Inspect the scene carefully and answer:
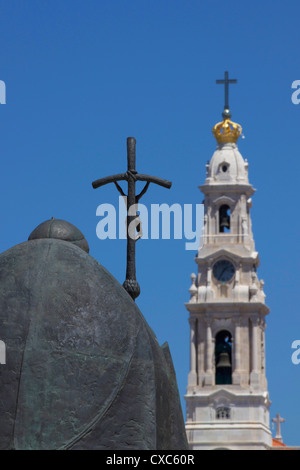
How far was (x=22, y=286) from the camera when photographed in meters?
12.0

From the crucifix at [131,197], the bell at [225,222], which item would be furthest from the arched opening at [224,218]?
the crucifix at [131,197]

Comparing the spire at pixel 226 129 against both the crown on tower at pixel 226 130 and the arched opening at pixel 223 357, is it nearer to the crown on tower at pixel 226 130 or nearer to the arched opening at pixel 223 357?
the crown on tower at pixel 226 130

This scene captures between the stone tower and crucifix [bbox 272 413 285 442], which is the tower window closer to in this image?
the stone tower

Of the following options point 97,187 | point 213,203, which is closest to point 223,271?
point 213,203

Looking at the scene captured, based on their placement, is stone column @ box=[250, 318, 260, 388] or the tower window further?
the tower window

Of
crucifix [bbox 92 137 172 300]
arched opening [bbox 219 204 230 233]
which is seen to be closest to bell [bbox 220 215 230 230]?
arched opening [bbox 219 204 230 233]

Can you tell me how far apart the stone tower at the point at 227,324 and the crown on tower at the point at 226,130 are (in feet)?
0.30

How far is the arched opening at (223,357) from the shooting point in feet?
310

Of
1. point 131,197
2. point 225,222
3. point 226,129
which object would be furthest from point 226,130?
point 131,197

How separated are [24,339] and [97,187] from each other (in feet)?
7.31

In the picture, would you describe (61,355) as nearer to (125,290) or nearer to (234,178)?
(125,290)

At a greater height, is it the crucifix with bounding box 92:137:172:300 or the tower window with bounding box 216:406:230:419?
the tower window with bounding box 216:406:230:419

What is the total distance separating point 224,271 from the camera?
95.6 meters

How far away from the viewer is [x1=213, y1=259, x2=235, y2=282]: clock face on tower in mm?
95438
